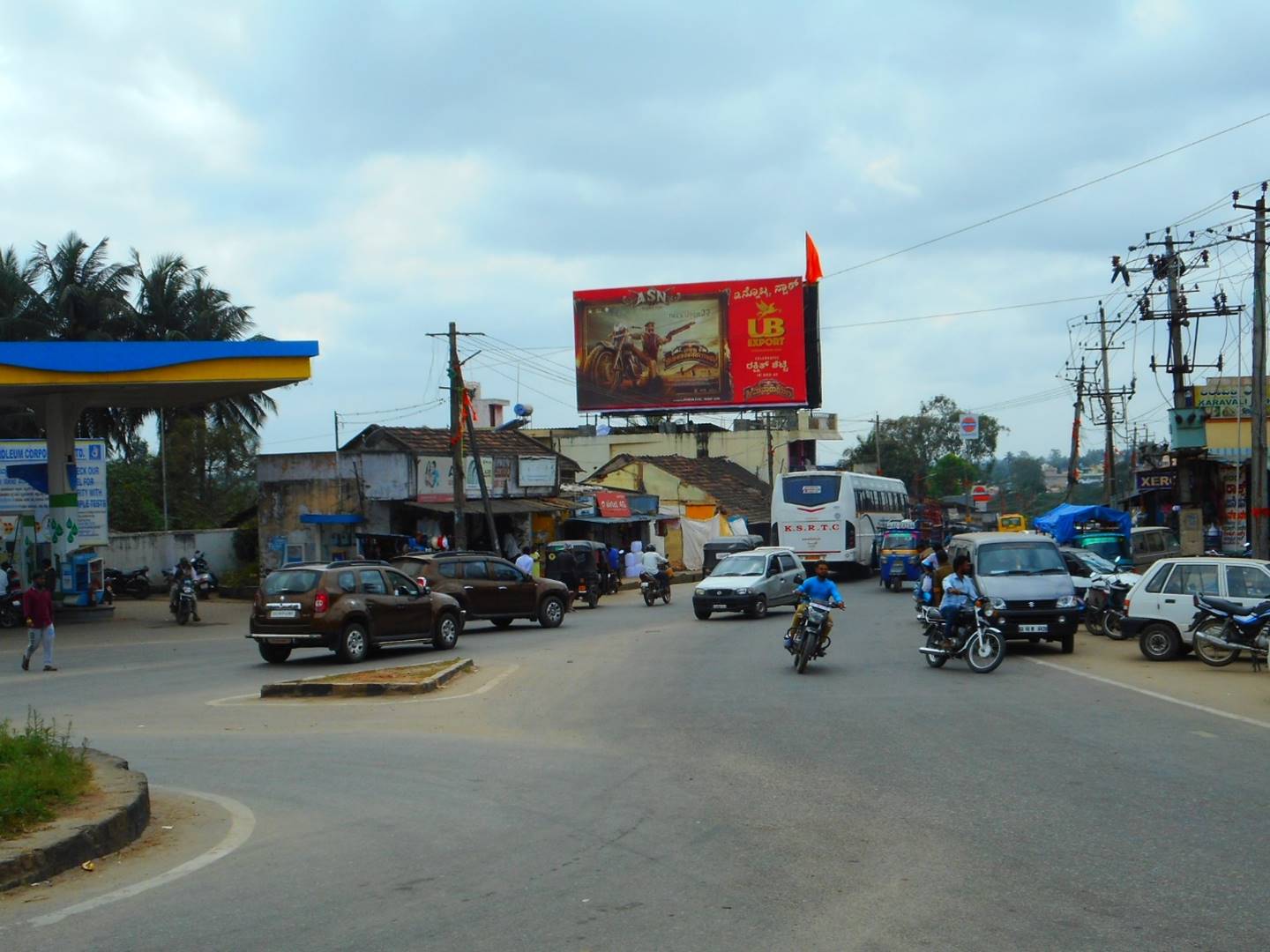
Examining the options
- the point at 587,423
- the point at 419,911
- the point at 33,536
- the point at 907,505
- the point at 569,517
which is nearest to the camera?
the point at 419,911

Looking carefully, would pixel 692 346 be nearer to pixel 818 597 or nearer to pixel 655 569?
pixel 655 569

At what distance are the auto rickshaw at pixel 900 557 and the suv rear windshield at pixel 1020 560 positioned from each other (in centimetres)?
1802

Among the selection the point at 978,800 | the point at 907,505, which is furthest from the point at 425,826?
the point at 907,505

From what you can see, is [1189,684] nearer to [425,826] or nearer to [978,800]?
[978,800]

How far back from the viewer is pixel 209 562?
44.4 m

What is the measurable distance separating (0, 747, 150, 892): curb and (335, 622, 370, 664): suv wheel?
11007 millimetres

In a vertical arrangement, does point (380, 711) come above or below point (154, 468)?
below

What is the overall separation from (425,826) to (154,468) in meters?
55.5

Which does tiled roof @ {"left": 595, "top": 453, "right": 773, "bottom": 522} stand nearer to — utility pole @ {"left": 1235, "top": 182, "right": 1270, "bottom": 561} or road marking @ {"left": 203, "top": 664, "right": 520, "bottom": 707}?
utility pole @ {"left": 1235, "top": 182, "right": 1270, "bottom": 561}

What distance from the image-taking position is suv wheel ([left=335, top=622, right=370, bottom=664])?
20203 mm

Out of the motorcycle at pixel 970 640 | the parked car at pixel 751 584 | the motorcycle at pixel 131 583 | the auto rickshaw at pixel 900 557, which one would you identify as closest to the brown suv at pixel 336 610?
the motorcycle at pixel 970 640

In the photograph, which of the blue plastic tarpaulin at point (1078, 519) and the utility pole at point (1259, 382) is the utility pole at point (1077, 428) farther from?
the utility pole at point (1259, 382)

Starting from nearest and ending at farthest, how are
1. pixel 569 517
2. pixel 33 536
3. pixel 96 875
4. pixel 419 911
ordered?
1. pixel 419 911
2. pixel 96 875
3. pixel 33 536
4. pixel 569 517

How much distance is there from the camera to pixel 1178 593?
61.8 feet
